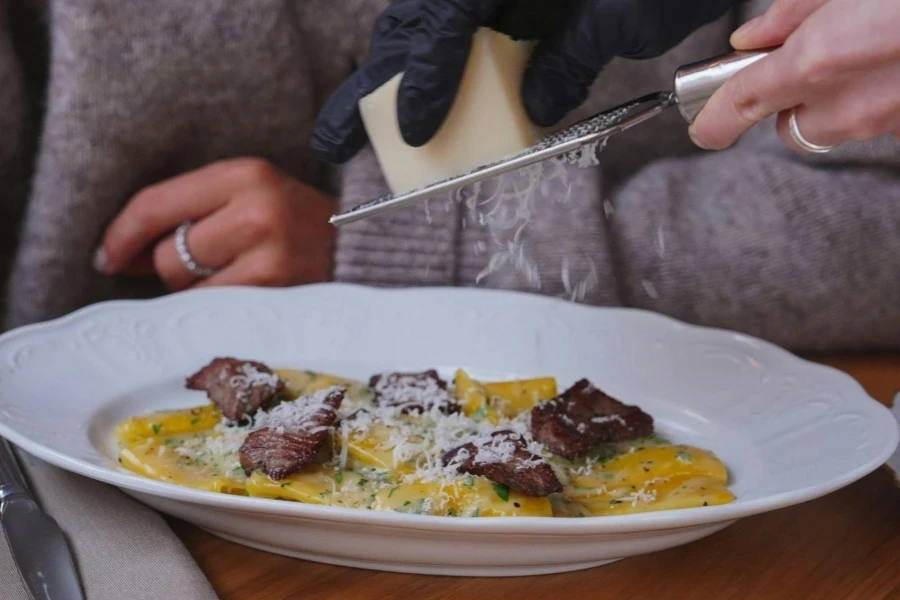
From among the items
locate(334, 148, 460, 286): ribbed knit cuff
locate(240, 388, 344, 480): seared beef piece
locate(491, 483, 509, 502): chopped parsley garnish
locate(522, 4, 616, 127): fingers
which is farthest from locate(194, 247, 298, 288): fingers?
locate(491, 483, 509, 502): chopped parsley garnish

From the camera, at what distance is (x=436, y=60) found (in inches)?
43.2

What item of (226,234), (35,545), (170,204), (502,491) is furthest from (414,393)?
(170,204)

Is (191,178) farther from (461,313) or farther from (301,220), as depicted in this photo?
(461,313)

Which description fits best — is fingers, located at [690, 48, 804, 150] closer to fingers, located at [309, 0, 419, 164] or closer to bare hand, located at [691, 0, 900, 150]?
bare hand, located at [691, 0, 900, 150]

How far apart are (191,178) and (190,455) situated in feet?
3.11

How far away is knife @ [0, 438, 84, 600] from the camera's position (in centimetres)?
82

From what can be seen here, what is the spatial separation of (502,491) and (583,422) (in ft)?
0.80

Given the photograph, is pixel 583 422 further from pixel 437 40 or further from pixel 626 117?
pixel 437 40

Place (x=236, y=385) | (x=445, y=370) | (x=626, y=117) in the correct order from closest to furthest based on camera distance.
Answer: (x=626, y=117)
(x=236, y=385)
(x=445, y=370)

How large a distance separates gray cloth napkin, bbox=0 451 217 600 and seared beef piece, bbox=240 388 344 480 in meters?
0.13

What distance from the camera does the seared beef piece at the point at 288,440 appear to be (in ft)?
3.26

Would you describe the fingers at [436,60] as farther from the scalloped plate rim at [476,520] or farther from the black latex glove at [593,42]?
the scalloped plate rim at [476,520]

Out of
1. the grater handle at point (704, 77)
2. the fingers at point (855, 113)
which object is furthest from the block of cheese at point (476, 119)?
the fingers at point (855, 113)

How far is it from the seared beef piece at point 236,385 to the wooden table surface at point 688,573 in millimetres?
218
